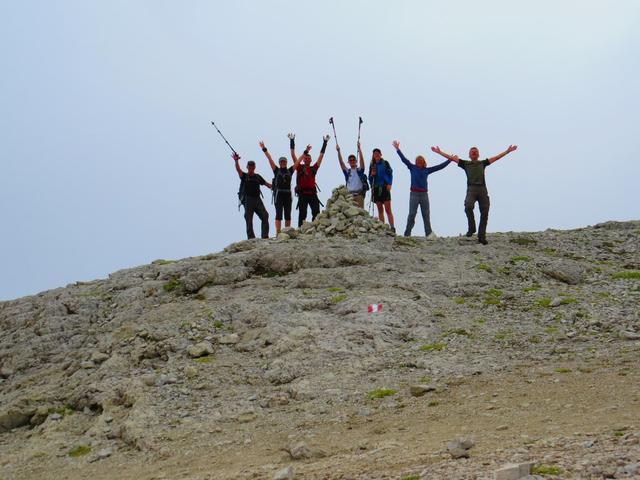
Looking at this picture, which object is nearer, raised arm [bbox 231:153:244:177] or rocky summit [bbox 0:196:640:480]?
rocky summit [bbox 0:196:640:480]

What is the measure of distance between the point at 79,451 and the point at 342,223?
44.7 ft

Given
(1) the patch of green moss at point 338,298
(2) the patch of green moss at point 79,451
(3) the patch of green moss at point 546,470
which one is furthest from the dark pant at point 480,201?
(3) the patch of green moss at point 546,470

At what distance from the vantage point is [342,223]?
26109 millimetres

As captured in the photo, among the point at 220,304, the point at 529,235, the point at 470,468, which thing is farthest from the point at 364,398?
the point at 529,235

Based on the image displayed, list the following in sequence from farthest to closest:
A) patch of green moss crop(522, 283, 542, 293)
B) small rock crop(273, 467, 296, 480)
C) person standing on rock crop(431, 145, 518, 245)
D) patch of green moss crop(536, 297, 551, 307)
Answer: person standing on rock crop(431, 145, 518, 245), patch of green moss crop(522, 283, 542, 293), patch of green moss crop(536, 297, 551, 307), small rock crop(273, 467, 296, 480)

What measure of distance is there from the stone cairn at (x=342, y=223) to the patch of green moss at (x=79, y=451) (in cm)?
1180

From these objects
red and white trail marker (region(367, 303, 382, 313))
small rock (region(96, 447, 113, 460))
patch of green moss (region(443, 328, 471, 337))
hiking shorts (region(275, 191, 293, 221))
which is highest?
hiking shorts (region(275, 191, 293, 221))

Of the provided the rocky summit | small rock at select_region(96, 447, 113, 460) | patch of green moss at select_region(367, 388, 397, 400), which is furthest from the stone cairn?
small rock at select_region(96, 447, 113, 460)

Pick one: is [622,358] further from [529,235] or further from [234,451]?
[529,235]

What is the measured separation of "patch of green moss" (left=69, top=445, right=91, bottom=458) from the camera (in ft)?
47.7

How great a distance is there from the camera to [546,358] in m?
15.5

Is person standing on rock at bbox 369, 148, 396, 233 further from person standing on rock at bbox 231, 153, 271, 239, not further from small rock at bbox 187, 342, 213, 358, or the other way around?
small rock at bbox 187, 342, 213, 358

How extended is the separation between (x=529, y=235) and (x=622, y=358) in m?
13.9

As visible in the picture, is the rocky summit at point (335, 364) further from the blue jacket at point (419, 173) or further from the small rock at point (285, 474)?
the blue jacket at point (419, 173)
